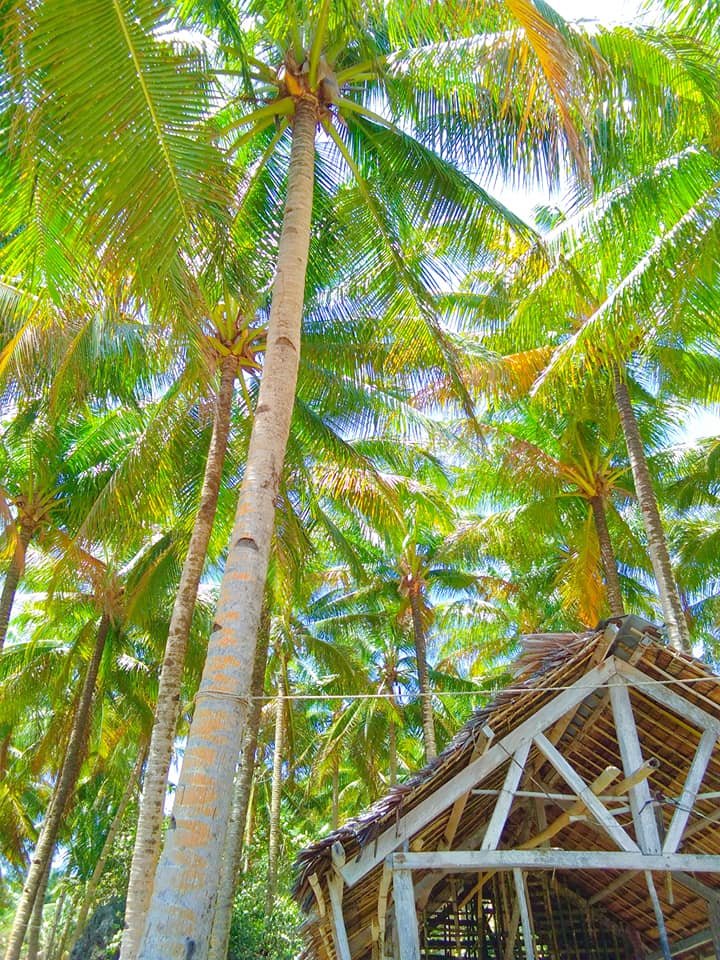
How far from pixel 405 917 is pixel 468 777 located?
1115 millimetres

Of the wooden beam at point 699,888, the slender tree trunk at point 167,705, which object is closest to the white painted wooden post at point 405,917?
the slender tree trunk at point 167,705

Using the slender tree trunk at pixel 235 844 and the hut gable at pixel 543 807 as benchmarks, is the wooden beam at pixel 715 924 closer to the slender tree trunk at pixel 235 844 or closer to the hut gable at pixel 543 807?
the hut gable at pixel 543 807

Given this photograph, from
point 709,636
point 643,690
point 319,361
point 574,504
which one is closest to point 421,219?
point 319,361

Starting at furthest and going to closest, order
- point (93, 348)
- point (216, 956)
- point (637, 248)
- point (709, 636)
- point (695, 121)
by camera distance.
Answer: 1. point (709, 636)
2. point (216, 956)
3. point (637, 248)
4. point (93, 348)
5. point (695, 121)

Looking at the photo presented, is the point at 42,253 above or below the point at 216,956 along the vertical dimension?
above

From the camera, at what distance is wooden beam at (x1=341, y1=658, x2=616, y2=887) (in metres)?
6.21

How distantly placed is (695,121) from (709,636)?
18.2 metres

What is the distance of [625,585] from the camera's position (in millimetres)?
19297

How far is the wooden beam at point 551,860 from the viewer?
600 cm

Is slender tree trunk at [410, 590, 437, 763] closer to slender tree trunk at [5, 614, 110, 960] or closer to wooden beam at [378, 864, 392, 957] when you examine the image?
slender tree trunk at [5, 614, 110, 960]

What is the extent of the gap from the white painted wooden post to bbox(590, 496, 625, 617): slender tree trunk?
21.1ft

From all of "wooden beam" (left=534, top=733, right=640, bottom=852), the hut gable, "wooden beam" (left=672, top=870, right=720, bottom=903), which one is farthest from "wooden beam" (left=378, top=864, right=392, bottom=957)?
"wooden beam" (left=672, top=870, right=720, bottom=903)

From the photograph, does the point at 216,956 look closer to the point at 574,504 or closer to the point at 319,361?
the point at 319,361

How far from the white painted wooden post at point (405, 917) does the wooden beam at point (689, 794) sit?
1944 mm
